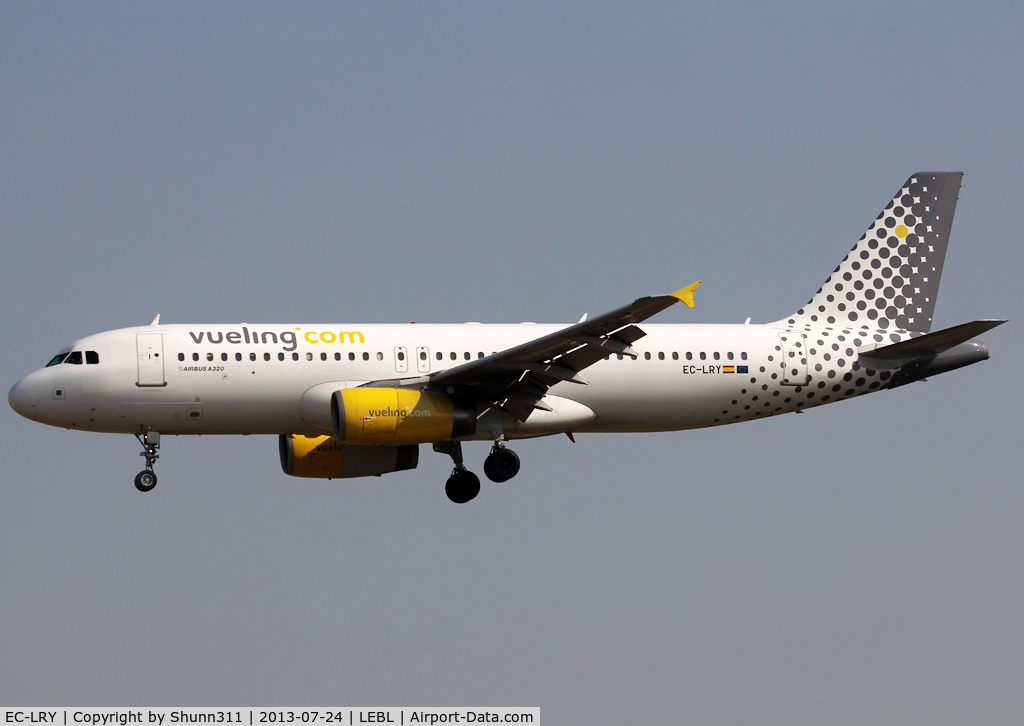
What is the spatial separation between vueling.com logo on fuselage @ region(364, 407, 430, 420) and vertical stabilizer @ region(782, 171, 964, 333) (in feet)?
34.2

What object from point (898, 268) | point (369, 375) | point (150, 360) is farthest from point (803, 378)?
point (150, 360)

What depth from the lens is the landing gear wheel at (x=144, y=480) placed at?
32.9 m

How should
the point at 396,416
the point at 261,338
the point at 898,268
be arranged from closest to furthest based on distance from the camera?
the point at 396,416
the point at 261,338
the point at 898,268

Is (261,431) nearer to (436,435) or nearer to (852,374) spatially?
(436,435)

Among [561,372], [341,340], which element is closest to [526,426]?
[561,372]

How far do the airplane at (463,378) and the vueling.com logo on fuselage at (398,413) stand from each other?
1.7 inches

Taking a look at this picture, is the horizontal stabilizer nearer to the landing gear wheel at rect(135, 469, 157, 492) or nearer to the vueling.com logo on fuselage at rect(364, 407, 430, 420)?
the vueling.com logo on fuselage at rect(364, 407, 430, 420)

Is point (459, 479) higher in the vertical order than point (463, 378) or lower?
lower

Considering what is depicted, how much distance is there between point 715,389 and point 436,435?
7.17 metres

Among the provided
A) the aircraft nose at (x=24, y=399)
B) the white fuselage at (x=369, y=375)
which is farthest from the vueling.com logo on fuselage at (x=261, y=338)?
the aircraft nose at (x=24, y=399)

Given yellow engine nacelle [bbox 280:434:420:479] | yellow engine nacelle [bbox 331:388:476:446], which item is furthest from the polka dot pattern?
yellow engine nacelle [bbox 280:434:420:479]

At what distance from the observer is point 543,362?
3133 centimetres

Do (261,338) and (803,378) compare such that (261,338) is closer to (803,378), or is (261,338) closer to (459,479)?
(459,479)

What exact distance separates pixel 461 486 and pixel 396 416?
4562 millimetres
